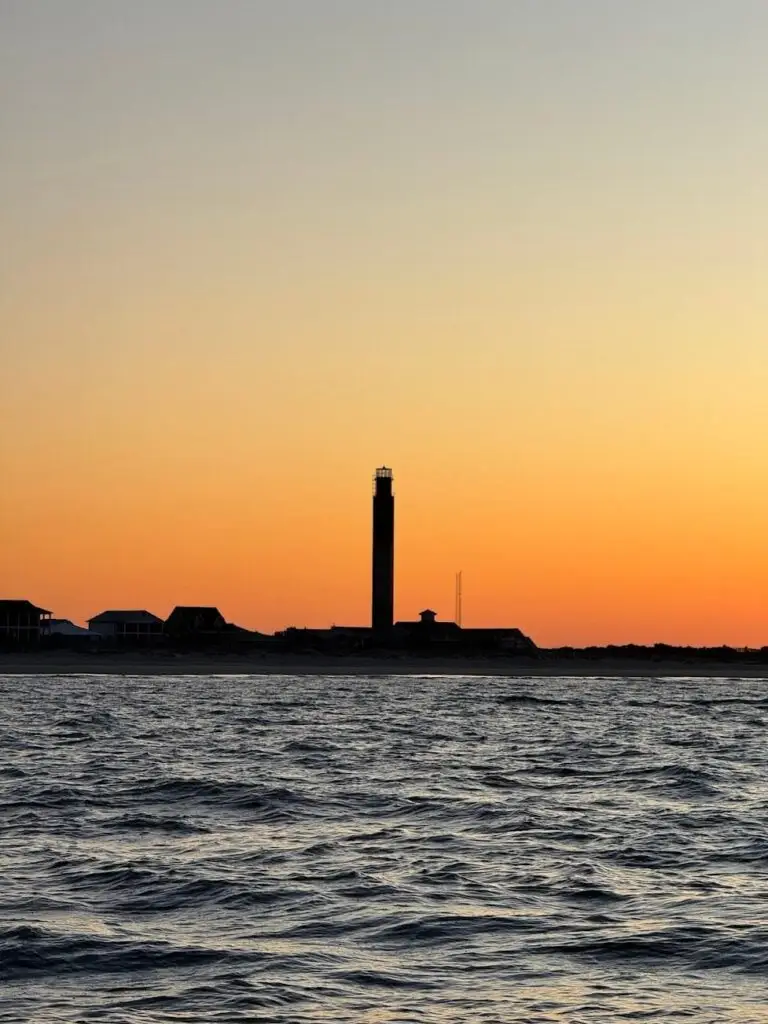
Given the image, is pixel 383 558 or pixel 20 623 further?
pixel 20 623

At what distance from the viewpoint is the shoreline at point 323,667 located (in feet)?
410

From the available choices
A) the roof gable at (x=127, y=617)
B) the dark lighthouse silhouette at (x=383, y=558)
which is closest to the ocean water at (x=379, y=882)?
the dark lighthouse silhouette at (x=383, y=558)

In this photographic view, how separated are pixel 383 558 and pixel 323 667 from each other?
1239 centimetres

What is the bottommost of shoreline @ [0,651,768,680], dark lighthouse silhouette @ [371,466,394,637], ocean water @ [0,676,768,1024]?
ocean water @ [0,676,768,1024]

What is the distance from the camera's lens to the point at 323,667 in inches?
5231

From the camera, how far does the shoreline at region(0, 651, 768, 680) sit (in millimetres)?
125062

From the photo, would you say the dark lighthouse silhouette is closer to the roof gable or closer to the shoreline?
the shoreline

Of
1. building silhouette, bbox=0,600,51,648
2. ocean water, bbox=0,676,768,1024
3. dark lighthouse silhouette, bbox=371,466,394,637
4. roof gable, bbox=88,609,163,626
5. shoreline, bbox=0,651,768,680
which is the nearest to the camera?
ocean water, bbox=0,676,768,1024

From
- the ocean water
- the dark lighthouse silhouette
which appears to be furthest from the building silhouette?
the ocean water

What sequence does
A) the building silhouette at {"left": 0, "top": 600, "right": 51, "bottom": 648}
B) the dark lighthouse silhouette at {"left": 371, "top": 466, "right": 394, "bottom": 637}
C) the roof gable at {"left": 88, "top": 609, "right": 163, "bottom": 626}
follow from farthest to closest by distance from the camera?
1. the roof gable at {"left": 88, "top": 609, "right": 163, "bottom": 626}
2. the building silhouette at {"left": 0, "top": 600, "right": 51, "bottom": 648}
3. the dark lighthouse silhouette at {"left": 371, "top": 466, "right": 394, "bottom": 637}

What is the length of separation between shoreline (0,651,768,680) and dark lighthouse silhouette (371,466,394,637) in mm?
4946

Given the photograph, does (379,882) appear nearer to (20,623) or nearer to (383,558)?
(383,558)

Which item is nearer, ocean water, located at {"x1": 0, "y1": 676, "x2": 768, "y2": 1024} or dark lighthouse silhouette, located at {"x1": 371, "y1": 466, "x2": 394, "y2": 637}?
ocean water, located at {"x1": 0, "y1": 676, "x2": 768, "y2": 1024}

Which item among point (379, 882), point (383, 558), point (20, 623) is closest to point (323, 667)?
point (383, 558)
